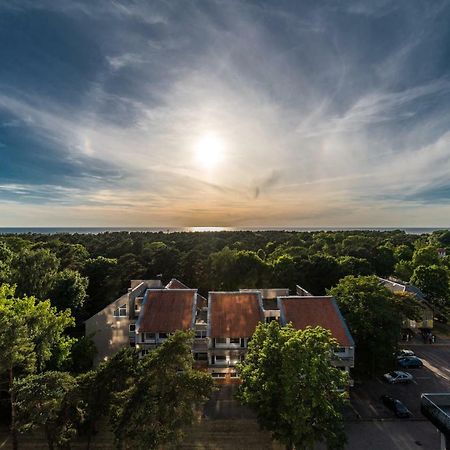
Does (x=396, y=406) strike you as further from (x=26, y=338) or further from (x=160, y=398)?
(x=26, y=338)

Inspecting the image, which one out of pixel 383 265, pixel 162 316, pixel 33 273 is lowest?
pixel 162 316

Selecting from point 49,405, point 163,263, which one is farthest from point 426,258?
point 49,405

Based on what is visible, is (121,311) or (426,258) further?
(426,258)

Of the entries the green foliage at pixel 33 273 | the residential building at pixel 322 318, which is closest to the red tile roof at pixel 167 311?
the residential building at pixel 322 318

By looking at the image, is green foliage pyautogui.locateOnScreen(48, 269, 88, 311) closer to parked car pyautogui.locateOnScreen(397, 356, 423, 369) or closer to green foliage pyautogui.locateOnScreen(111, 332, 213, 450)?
green foliage pyautogui.locateOnScreen(111, 332, 213, 450)

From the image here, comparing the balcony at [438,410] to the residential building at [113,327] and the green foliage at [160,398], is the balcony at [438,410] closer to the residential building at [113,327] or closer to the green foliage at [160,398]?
the green foliage at [160,398]

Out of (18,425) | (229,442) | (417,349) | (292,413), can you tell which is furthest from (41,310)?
(417,349)

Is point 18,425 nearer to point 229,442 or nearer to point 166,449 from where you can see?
point 166,449
